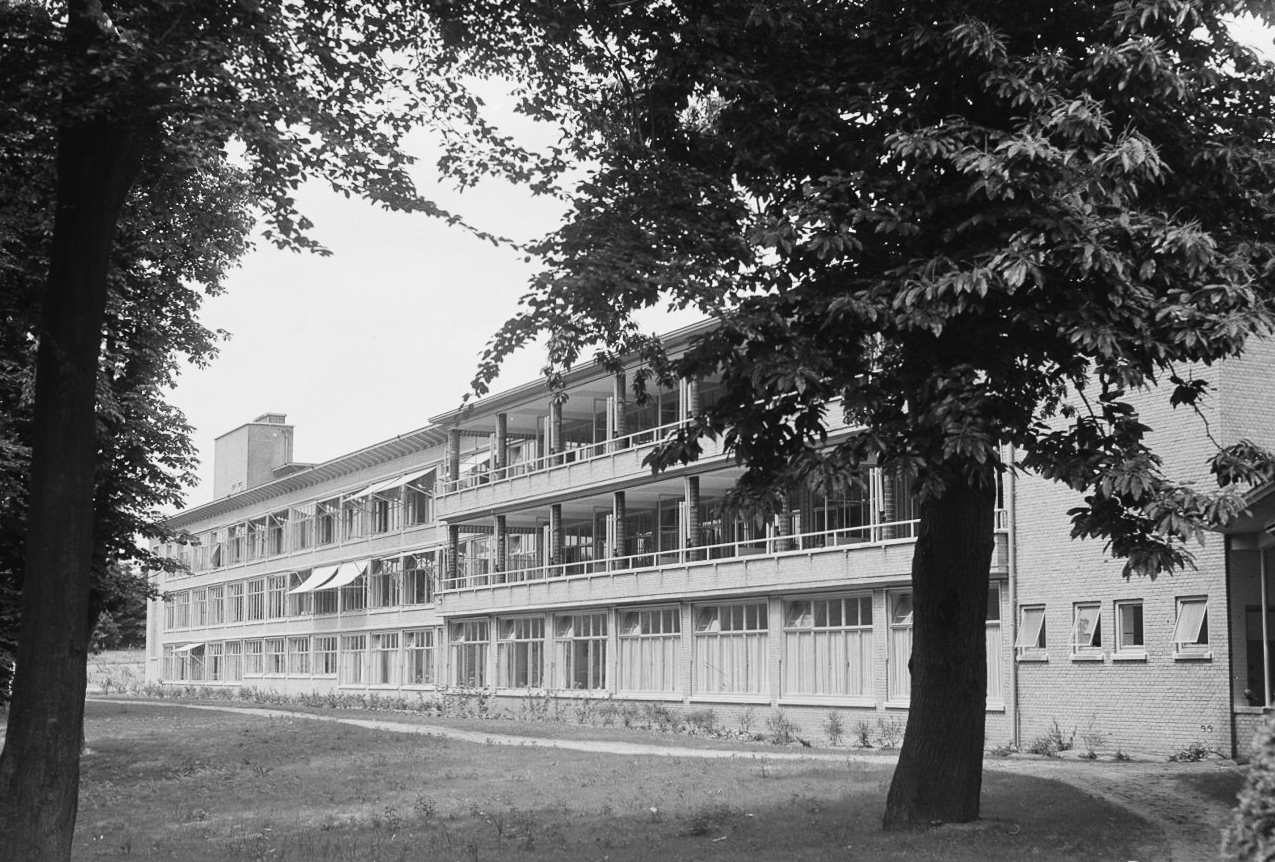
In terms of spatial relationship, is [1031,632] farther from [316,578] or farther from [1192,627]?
[316,578]

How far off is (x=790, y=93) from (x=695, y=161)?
1310 millimetres

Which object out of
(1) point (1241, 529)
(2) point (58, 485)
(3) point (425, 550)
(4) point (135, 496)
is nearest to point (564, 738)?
(4) point (135, 496)

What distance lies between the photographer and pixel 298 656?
261 ft

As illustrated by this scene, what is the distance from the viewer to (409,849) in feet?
51.1

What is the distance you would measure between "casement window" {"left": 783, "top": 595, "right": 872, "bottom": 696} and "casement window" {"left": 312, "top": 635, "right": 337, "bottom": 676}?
40169mm

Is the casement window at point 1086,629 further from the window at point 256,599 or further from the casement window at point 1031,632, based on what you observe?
the window at point 256,599

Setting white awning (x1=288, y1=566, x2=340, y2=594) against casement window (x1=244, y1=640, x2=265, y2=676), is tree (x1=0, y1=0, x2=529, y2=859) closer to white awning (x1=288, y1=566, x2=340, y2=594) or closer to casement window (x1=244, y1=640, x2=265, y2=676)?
white awning (x1=288, y1=566, x2=340, y2=594)

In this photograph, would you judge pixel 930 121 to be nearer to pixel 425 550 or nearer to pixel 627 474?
pixel 627 474

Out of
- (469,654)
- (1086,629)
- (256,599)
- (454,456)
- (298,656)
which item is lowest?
(298,656)

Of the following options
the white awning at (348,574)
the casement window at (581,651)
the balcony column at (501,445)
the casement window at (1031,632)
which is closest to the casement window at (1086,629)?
the casement window at (1031,632)

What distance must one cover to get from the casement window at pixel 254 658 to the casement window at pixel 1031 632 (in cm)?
5971

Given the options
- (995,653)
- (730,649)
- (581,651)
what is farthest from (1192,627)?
(581,651)

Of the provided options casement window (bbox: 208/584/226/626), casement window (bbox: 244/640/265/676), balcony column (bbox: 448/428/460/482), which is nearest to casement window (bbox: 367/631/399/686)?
balcony column (bbox: 448/428/460/482)

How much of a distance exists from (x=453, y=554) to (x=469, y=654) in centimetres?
416
